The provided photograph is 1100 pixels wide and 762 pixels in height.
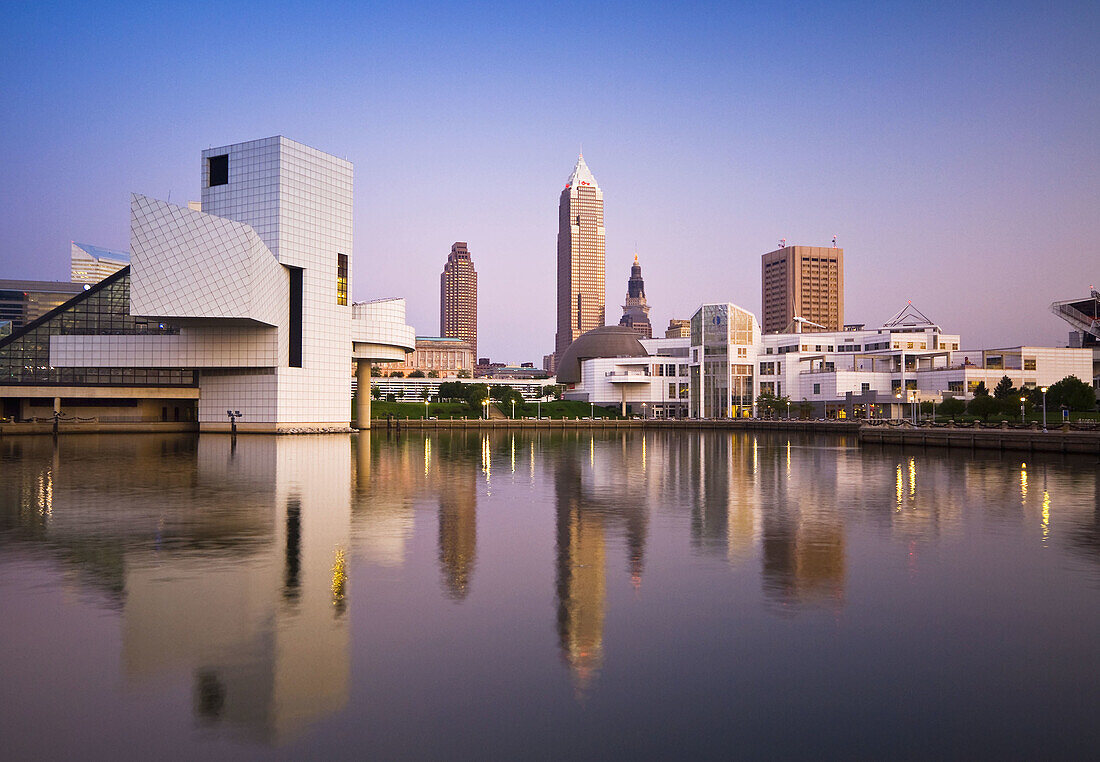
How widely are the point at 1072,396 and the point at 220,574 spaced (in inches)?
4072

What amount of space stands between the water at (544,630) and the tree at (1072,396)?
78844 mm

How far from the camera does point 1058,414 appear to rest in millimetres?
97125

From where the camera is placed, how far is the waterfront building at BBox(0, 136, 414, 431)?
8825 cm

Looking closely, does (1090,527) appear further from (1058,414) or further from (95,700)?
(1058,414)

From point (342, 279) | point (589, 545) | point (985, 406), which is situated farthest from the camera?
point (342, 279)

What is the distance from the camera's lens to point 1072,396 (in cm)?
9431

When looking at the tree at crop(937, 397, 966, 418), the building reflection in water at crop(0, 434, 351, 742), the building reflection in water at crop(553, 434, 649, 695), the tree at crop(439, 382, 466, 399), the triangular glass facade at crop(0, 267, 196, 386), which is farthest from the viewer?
the tree at crop(439, 382, 466, 399)

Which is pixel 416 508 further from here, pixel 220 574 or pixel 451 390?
pixel 451 390

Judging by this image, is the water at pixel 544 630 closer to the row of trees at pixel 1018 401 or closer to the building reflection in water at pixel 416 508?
the building reflection in water at pixel 416 508

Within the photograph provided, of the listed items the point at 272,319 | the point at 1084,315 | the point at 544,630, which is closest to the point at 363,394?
the point at 272,319

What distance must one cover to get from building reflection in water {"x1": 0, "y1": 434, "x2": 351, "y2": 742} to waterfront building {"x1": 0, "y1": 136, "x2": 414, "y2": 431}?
172 feet

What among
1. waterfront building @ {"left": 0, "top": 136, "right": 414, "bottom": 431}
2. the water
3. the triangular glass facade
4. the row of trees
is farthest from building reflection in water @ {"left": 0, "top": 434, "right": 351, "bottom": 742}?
the row of trees

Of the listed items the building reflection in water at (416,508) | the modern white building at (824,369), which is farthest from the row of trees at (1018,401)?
the building reflection in water at (416,508)

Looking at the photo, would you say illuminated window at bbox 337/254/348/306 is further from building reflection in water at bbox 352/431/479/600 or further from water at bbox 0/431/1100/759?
water at bbox 0/431/1100/759
